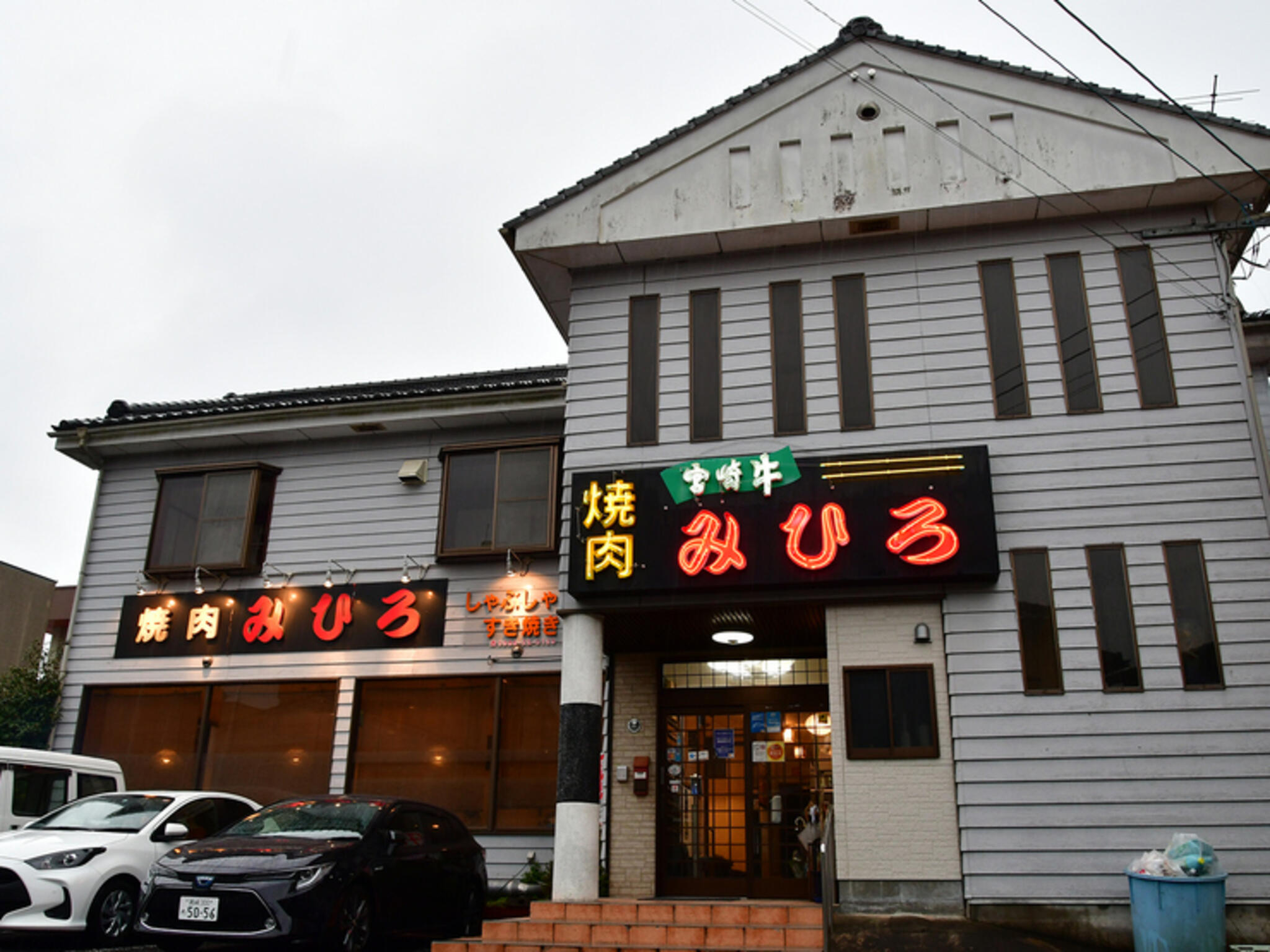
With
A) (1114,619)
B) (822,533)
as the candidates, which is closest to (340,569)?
(822,533)

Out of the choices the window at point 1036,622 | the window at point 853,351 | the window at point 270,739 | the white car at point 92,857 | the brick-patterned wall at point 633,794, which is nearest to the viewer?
the white car at point 92,857

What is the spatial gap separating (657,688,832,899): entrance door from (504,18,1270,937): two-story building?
40mm

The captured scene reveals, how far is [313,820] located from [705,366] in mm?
6870

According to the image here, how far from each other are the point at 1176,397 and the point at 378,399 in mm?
10755

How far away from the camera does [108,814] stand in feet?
36.4

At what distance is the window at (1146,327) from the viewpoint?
38.4 feet

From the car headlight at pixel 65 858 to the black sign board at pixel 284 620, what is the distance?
17.2 feet

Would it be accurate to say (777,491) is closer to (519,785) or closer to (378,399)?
(519,785)

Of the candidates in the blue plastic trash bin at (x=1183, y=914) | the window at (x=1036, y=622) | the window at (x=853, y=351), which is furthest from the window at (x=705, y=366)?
the blue plastic trash bin at (x=1183, y=914)

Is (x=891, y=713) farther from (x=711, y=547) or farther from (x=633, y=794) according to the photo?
(x=633, y=794)

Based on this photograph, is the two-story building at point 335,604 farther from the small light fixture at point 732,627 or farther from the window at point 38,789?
the window at point 38,789

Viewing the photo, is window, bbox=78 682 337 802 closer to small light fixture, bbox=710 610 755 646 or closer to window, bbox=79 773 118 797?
window, bbox=79 773 118 797

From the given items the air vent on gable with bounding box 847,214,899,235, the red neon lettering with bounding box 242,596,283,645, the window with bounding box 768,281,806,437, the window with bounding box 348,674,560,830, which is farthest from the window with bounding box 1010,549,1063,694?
the red neon lettering with bounding box 242,596,283,645

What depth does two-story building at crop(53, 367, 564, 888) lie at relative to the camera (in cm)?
1450
